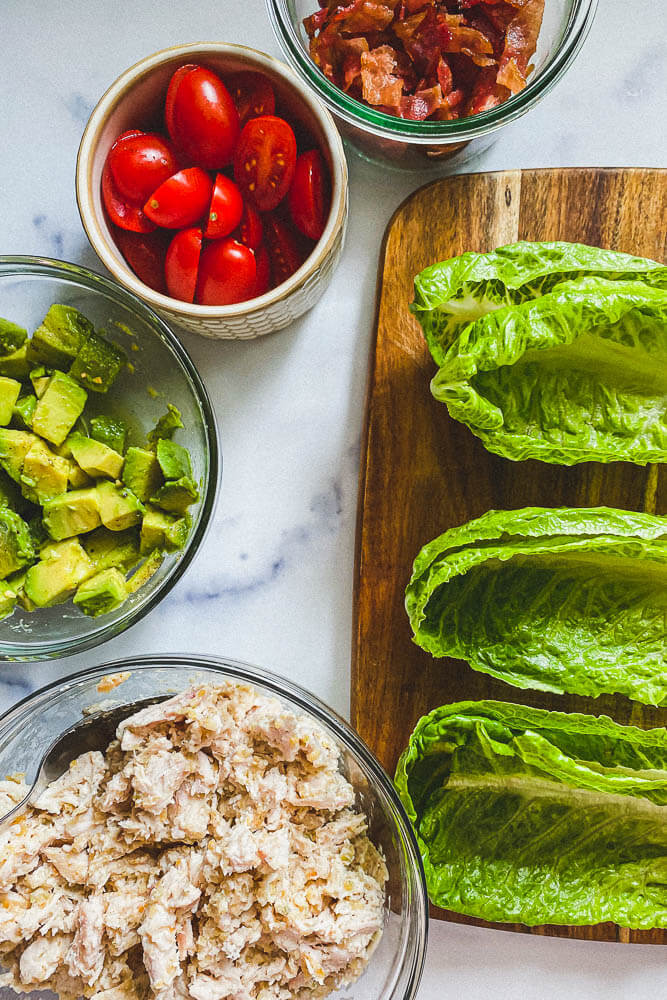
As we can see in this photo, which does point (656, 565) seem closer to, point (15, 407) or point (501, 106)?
point (501, 106)

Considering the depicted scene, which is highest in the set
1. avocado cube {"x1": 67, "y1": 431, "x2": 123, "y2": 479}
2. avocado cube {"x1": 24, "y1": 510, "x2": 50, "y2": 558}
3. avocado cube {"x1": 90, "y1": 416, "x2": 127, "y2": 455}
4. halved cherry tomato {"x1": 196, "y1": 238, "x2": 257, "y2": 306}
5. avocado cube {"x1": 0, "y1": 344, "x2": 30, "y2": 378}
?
halved cherry tomato {"x1": 196, "y1": 238, "x2": 257, "y2": 306}

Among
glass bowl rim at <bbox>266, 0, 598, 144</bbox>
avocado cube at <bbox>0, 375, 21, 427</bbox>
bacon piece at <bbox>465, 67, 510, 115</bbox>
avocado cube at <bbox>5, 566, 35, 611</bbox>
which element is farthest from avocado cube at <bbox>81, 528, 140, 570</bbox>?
bacon piece at <bbox>465, 67, 510, 115</bbox>

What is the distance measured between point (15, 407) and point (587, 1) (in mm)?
1129

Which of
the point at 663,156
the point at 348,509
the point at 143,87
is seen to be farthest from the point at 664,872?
the point at 143,87

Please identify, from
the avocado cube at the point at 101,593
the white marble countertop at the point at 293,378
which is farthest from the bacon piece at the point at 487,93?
the avocado cube at the point at 101,593


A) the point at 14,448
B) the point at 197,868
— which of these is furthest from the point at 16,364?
the point at 197,868

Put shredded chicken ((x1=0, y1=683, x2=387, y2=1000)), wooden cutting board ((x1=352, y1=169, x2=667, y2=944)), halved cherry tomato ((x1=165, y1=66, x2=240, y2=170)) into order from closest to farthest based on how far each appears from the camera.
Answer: shredded chicken ((x1=0, y1=683, x2=387, y2=1000)) < halved cherry tomato ((x1=165, y1=66, x2=240, y2=170)) < wooden cutting board ((x1=352, y1=169, x2=667, y2=944))

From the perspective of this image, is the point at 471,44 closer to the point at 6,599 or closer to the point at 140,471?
the point at 140,471

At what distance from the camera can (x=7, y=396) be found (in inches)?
55.0

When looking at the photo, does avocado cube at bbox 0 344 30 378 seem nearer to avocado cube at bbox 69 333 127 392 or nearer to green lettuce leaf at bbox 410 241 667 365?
avocado cube at bbox 69 333 127 392

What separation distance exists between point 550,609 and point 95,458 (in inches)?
30.7

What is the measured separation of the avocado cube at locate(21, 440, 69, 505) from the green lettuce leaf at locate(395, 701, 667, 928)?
0.70m

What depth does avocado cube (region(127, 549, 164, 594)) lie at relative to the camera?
145cm

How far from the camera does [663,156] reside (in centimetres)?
156
